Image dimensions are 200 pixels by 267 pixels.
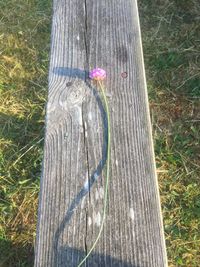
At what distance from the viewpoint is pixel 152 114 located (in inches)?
117

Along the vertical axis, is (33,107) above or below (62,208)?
below

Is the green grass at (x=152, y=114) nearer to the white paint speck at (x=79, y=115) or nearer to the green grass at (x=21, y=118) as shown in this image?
the green grass at (x=21, y=118)

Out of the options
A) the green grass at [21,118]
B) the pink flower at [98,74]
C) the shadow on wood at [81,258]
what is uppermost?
the pink flower at [98,74]

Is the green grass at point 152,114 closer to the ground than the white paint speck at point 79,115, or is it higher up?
closer to the ground

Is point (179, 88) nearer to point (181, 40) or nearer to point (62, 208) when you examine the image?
point (181, 40)

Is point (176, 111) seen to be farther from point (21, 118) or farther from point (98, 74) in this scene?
point (98, 74)

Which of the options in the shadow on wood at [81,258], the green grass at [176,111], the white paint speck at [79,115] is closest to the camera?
the shadow on wood at [81,258]

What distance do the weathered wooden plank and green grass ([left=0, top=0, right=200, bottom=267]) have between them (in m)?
1.23

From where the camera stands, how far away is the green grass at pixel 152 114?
2.47m

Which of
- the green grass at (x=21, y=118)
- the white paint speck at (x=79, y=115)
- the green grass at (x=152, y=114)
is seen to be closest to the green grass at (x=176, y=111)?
the green grass at (x=152, y=114)

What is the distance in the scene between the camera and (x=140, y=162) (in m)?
1.33

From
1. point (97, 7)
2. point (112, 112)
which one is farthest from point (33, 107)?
point (112, 112)

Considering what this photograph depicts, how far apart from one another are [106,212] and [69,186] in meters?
0.16

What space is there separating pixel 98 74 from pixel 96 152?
337 millimetres
